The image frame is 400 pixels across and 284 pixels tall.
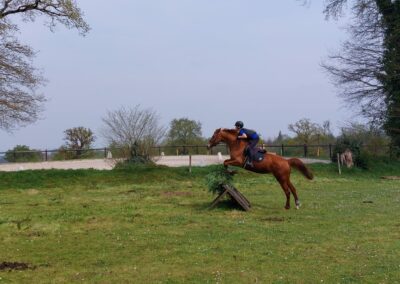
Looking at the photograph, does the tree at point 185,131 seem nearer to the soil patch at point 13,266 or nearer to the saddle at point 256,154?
the saddle at point 256,154

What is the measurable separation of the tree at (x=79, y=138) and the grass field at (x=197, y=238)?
26661mm

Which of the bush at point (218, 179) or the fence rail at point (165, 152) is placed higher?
the fence rail at point (165, 152)

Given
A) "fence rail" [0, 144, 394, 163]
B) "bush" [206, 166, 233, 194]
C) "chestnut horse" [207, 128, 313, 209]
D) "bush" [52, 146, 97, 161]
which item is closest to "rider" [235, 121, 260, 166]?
"chestnut horse" [207, 128, 313, 209]

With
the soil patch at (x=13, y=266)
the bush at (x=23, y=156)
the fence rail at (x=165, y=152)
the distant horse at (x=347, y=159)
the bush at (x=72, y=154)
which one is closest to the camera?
the soil patch at (x=13, y=266)

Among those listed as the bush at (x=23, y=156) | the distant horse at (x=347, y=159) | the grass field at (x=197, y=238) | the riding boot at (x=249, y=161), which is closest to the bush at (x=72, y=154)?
the bush at (x=23, y=156)

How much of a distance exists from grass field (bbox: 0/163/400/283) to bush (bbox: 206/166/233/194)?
59 cm

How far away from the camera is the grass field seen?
7.61 metres

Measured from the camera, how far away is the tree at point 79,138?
47219mm

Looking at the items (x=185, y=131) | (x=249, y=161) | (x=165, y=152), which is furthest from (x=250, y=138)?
(x=185, y=131)

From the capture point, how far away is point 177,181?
83.4ft

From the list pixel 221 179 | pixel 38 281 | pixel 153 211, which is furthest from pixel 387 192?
pixel 38 281

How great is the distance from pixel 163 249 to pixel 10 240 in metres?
3.41

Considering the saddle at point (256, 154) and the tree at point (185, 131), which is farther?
the tree at point (185, 131)

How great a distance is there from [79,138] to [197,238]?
39.0 metres
